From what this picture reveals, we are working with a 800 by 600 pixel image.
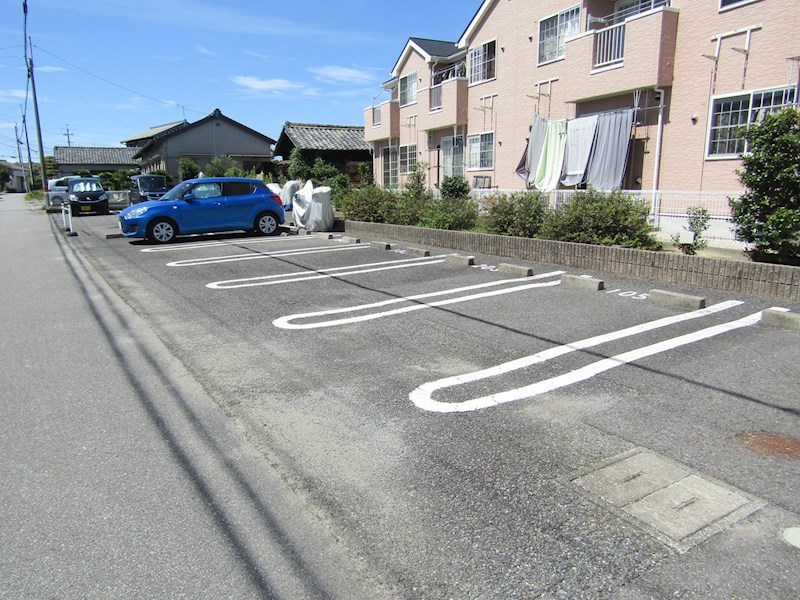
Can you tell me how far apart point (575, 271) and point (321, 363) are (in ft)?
17.5

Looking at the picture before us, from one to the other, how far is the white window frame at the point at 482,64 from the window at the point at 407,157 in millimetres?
5114

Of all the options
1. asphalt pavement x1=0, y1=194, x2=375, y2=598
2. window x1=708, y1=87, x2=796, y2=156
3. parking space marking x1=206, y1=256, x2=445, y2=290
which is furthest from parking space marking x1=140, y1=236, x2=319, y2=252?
window x1=708, y1=87, x2=796, y2=156

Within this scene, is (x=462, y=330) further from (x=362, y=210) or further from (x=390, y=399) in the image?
(x=362, y=210)

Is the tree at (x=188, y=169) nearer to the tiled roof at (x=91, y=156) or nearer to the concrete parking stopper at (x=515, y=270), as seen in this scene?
the tiled roof at (x=91, y=156)

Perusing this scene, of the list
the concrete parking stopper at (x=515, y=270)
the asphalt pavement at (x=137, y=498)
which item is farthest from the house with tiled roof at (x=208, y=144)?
the asphalt pavement at (x=137, y=498)

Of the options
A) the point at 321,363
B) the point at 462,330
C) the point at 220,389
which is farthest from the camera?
the point at 462,330

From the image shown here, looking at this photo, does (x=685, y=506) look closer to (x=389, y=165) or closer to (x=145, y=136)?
(x=389, y=165)

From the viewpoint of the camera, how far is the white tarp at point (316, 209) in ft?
52.4

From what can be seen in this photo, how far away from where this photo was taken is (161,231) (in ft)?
46.5

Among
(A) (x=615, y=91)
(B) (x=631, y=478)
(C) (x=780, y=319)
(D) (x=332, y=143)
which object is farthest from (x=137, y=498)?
(D) (x=332, y=143)

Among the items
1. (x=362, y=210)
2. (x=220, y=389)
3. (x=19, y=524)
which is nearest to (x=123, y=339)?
(x=220, y=389)

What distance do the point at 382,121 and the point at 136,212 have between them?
15.6 meters

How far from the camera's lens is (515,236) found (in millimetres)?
10555

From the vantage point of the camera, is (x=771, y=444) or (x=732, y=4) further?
(x=732, y=4)
